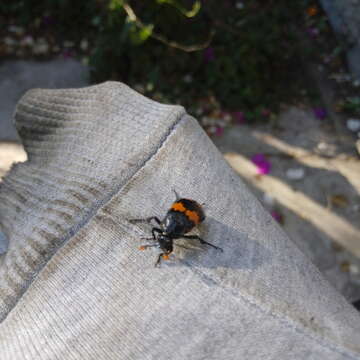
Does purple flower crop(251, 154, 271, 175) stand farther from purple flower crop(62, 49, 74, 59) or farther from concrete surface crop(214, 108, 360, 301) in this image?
purple flower crop(62, 49, 74, 59)

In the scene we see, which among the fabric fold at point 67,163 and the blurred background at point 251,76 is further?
the blurred background at point 251,76

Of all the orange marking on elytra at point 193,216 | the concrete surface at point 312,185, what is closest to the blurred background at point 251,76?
the concrete surface at point 312,185

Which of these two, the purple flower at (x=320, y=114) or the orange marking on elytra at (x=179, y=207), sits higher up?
the purple flower at (x=320, y=114)

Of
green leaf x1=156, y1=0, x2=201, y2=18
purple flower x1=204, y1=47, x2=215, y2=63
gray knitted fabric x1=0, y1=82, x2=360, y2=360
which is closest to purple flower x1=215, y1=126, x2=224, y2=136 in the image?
purple flower x1=204, y1=47, x2=215, y2=63

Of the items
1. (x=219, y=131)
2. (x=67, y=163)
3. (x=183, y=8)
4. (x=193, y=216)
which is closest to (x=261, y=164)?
(x=219, y=131)

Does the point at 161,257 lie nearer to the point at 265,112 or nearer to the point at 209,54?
the point at 265,112

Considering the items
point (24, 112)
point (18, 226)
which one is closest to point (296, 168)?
point (24, 112)

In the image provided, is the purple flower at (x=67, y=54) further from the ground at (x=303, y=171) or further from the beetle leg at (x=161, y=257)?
the beetle leg at (x=161, y=257)
